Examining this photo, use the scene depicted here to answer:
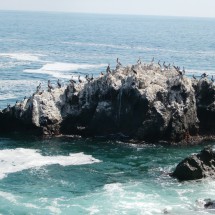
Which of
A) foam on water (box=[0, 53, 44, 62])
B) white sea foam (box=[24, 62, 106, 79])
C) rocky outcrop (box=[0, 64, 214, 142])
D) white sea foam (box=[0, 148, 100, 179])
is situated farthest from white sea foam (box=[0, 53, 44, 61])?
white sea foam (box=[0, 148, 100, 179])

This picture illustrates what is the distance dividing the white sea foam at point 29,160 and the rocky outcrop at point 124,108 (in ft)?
24.6

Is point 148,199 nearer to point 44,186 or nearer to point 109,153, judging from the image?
point 44,186

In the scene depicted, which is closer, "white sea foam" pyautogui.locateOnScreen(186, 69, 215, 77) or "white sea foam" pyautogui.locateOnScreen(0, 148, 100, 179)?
"white sea foam" pyautogui.locateOnScreen(0, 148, 100, 179)

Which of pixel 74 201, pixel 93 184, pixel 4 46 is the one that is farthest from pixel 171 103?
pixel 4 46

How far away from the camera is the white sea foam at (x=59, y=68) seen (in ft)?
367

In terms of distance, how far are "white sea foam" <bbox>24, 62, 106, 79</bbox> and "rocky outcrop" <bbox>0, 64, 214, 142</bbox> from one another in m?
40.3

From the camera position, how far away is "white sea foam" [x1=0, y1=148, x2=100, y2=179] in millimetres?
54906

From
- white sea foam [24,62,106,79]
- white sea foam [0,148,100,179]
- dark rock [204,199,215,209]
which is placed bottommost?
white sea foam [0,148,100,179]

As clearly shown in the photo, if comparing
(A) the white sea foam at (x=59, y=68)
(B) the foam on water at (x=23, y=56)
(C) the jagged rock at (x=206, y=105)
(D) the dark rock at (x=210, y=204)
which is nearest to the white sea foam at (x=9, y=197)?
(D) the dark rock at (x=210, y=204)

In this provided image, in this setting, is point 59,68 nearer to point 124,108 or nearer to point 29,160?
point 124,108

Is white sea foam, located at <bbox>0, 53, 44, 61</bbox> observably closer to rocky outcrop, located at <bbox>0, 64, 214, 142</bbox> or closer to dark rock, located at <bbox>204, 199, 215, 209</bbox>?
rocky outcrop, located at <bbox>0, 64, 214, 142</bbox>

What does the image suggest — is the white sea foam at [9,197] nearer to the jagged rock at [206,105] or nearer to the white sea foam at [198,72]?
the jagged rock at [206,105]

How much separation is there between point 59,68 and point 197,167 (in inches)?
2886

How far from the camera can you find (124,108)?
64938 millimetres
